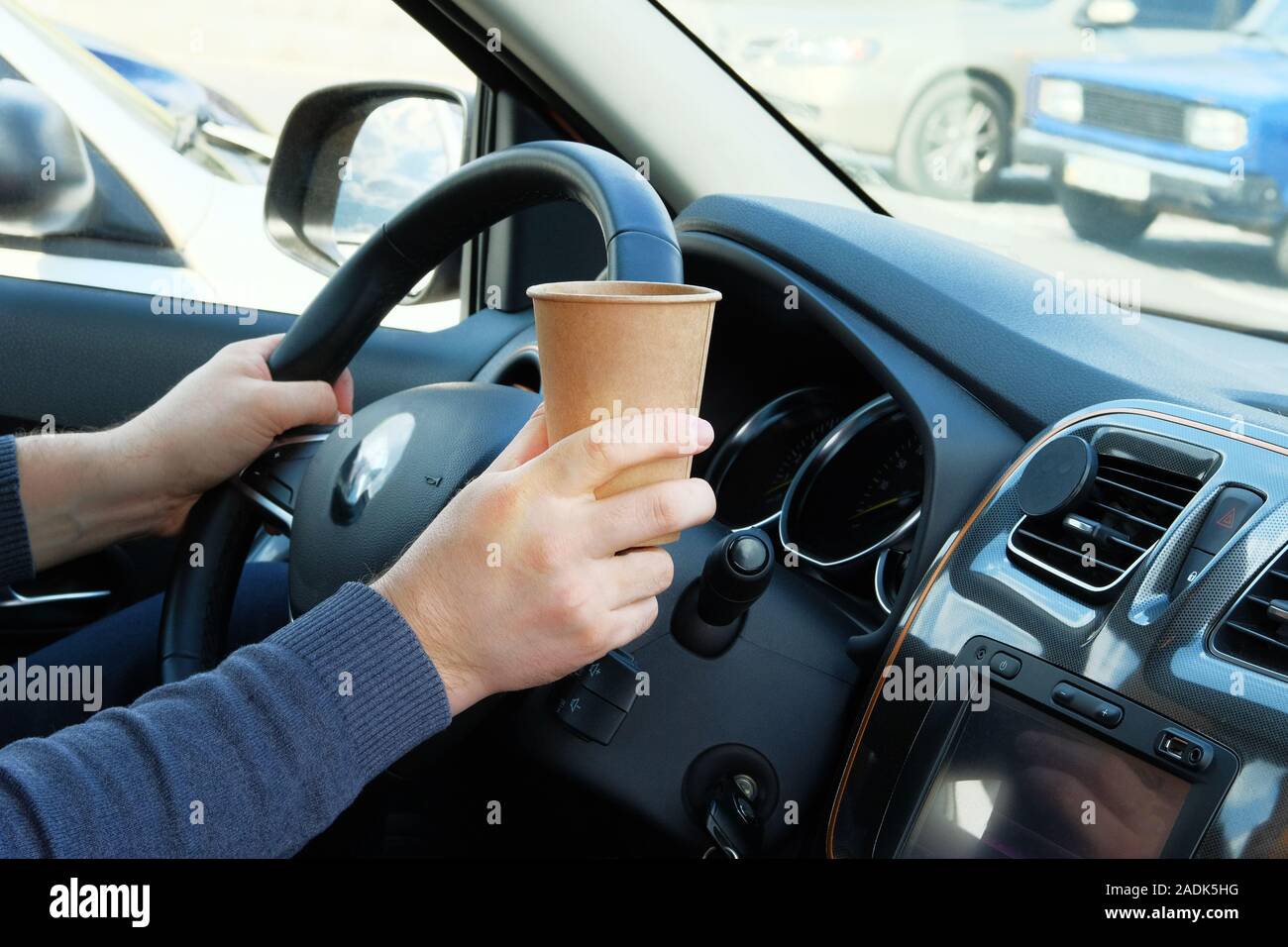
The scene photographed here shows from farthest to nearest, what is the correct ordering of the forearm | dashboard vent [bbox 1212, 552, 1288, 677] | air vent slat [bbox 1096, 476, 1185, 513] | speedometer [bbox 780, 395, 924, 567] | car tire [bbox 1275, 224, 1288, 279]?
car tire [bbox 1275, 224, 1288, 279] → the forearm → speedometer [bbox 780, 395, 924, 567] → air vent slat [bbox 1096, 476, 1185, 513] → dashboard vent [bbox 1212, 552, 1288, 677]

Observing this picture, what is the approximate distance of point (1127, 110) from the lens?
3.75 metres

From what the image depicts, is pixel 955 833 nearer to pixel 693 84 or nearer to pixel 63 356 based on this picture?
pixel 693 84

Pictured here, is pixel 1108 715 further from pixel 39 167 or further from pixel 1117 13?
pixel 1117 13

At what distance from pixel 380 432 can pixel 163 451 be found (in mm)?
360

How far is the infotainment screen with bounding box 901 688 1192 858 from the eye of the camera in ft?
2.95

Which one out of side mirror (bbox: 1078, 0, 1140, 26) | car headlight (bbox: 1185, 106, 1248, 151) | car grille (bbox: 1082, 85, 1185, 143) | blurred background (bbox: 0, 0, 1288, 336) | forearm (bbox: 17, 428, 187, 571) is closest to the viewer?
forearm (bbox: 17, 428, 187, 571)

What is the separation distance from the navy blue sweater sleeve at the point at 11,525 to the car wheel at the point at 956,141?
2351 mm

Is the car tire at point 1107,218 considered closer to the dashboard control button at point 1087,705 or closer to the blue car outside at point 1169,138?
the blue car outside at point 1169,138

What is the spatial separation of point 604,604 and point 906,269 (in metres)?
0.59

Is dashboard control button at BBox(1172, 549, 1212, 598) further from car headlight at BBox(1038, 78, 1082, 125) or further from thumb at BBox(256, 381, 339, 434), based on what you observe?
car headlight at BBox(1038, 78, 1082, 125)

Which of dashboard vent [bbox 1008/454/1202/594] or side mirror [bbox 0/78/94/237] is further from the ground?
side mirror [bbox 0/78/94/237]

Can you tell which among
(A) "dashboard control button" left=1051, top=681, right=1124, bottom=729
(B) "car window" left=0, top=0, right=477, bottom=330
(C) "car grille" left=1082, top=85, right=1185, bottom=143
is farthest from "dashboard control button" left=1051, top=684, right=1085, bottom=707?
(C) "car grille" left=1082, top=85, right=1185, bottom=143

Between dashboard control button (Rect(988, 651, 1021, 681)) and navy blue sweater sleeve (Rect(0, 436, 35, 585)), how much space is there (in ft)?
3.60

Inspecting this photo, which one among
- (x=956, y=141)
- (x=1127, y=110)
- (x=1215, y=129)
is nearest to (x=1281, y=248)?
(x=1215, y=129)
